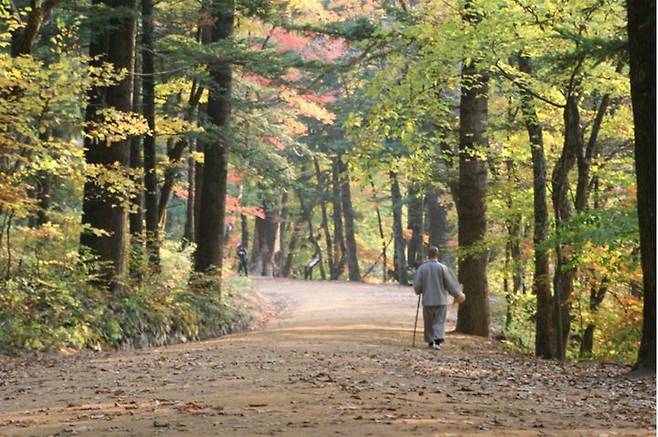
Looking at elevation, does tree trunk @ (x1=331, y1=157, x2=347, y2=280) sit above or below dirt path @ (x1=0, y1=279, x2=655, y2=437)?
above

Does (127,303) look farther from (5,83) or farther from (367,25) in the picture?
(367,25)

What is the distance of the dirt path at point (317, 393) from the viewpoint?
22.3ft

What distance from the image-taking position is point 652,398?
30.1 ft

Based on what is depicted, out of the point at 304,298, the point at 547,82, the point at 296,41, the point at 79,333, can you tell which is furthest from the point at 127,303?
the point at 296,41

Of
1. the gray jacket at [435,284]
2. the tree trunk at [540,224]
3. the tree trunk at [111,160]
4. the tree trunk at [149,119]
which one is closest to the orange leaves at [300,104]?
the tree trunk at [149,119]

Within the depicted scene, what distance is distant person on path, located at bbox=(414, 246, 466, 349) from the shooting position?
1603cm

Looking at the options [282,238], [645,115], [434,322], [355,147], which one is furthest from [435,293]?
[282,238]

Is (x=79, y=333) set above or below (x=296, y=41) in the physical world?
below

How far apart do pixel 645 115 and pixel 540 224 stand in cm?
609

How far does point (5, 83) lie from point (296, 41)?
82.1 feet

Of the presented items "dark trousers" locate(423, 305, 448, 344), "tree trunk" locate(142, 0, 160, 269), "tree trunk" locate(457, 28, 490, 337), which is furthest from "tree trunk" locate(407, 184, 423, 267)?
"dark trousers" locate(423, 305, 448, 344)

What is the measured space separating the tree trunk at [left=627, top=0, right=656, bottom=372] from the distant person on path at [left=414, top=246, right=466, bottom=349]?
21.4 ft

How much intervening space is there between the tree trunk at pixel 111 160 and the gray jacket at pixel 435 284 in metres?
6.12

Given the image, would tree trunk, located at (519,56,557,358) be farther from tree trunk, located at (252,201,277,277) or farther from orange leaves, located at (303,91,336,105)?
tree trunk, located at (252,201,277,277)
